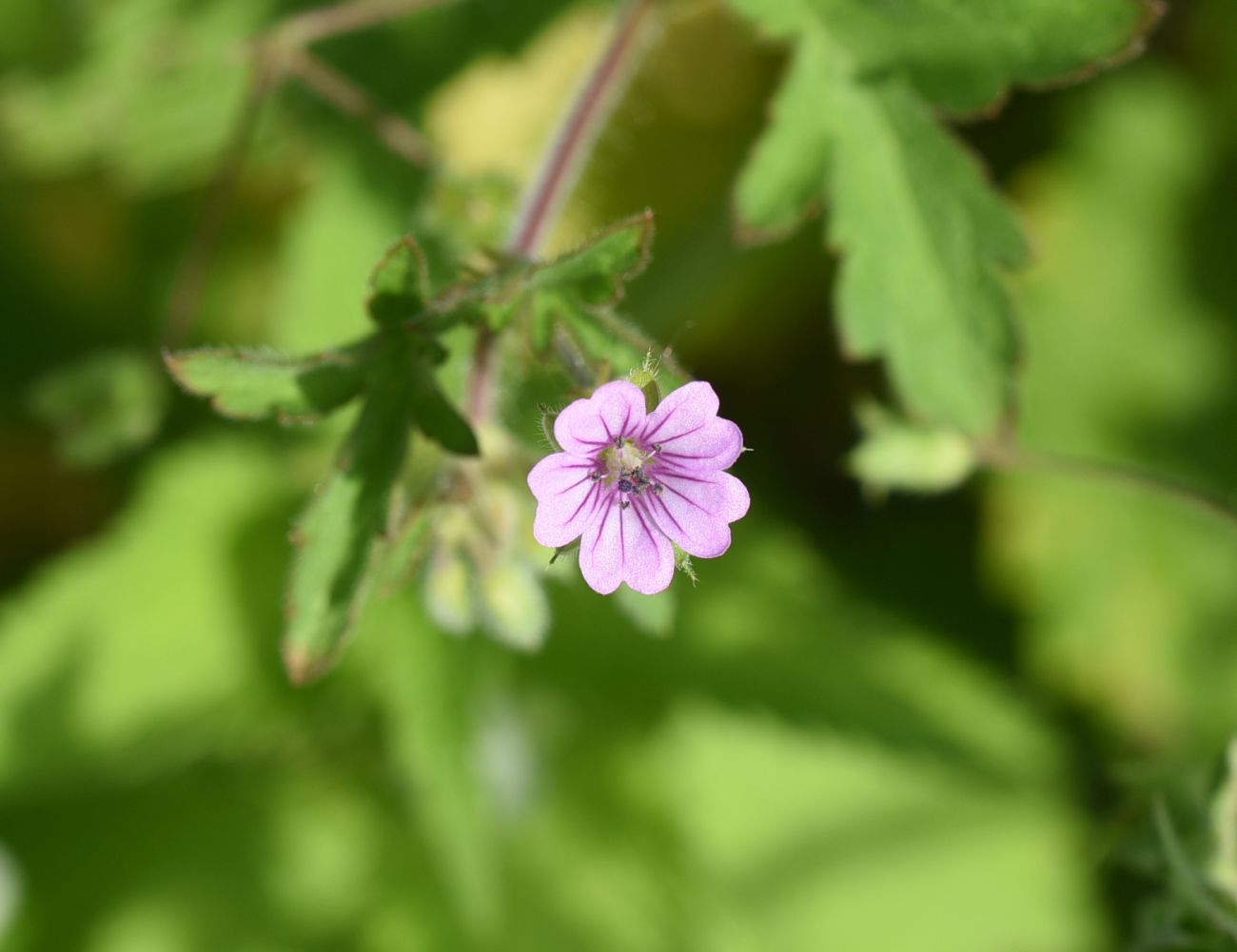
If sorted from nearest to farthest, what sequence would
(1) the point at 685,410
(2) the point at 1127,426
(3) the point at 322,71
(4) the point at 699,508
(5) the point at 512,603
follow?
(1) the point at 685,410
(4) the point at 699,508
(5) the point at 512,603
(3) the point at 322,71
(2) the point at 1127,426

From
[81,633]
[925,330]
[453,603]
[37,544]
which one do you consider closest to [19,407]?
[37,544]

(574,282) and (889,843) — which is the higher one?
(574,282)

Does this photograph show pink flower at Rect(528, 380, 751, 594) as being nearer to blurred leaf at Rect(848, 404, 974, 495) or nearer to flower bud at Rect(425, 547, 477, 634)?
flower bud at Rect(425, 547, 477, 634)

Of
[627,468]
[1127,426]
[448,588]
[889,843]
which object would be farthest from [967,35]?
[889,843]

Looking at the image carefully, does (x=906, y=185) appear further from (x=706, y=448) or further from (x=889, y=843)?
(x=889, y=843)

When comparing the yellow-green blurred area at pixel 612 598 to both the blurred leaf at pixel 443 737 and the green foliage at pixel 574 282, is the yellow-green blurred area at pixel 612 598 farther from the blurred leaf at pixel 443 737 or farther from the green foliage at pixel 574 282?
the green foliage at pixel 574 282

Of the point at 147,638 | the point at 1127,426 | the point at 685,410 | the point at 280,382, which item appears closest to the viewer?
the point at 685,410

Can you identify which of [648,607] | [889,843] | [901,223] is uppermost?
[901,223]
